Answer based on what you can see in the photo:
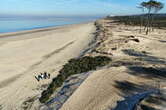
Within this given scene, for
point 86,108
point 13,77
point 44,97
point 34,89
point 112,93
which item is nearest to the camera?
point 86,108

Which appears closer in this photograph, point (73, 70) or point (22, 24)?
point (73, 70)

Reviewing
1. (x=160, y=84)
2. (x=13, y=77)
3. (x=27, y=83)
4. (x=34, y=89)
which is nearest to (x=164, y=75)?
(x=160, y=84)

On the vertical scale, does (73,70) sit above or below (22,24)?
above

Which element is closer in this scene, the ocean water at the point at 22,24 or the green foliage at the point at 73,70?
the green foliage at the point at 73,70

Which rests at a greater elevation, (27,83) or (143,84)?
(143,84)

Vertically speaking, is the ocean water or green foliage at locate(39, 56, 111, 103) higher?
green foliage at locate(39, 56, 111, 103)

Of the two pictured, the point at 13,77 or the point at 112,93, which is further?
the point at 13,77

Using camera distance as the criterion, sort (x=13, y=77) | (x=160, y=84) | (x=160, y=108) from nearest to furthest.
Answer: (x=160, y=108) < (x=160, y=84) < (x=13, y=77)

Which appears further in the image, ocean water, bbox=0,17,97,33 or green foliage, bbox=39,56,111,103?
ocean water, bbox=0,17,97,33

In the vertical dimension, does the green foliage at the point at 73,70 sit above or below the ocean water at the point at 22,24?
above

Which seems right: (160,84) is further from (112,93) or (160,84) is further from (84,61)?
(84,61)
